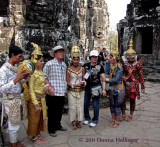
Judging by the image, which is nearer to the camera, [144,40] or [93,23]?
[144,40]

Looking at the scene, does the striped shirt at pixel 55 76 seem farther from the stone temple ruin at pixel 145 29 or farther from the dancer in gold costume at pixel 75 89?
the stone temple ruin at pixel 145 29

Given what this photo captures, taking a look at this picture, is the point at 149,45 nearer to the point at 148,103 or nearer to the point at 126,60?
the point at 148,103

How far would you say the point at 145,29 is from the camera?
10789mm

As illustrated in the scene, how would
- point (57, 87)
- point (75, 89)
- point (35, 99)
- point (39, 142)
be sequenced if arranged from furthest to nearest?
point (75, 89) → point (57, 87) → point (39, 142) → point (35, 99)

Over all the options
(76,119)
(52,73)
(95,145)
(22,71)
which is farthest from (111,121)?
(22,71)

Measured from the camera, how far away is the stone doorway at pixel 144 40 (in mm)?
10609

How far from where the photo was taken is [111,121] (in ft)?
13.6

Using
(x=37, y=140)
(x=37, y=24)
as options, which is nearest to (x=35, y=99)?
(x=37, y=140)

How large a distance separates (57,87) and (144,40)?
9722 mm

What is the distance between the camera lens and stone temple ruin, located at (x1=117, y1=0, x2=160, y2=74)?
388 inches

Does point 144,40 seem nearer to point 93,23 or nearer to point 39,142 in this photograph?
point 93,23

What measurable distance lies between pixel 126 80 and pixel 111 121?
106cm

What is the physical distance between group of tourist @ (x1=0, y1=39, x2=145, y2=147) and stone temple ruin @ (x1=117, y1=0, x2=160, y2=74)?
673 cm

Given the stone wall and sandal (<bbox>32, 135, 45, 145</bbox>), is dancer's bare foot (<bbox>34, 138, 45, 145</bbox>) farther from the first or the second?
the stone wall
